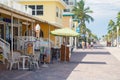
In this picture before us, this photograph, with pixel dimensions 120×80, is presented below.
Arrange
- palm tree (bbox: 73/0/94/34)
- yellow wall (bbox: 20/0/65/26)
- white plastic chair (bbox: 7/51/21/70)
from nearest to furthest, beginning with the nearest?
white plastic chair (bbox: 7/51/21/70) → yellow wall (bbox: 20/0/65/26) → palm tree (bbox: 73/0/94/34)

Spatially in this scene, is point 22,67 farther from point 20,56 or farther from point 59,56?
point 59,56

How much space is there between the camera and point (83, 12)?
251 ft

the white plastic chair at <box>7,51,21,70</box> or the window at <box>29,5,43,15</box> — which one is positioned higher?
the window at <box>29,5,43,15</box>

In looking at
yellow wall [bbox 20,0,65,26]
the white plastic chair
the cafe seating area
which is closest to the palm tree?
yellow wall [bbox 20,0,65,26]

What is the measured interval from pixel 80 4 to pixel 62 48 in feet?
178

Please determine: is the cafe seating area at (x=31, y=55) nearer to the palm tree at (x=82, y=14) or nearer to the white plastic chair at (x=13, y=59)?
the white plastic chair at (x=13, y=59)

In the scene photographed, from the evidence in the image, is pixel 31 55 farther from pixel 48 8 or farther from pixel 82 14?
pixel 82 14

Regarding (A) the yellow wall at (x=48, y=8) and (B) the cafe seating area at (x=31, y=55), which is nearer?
(B) the cafe seating area at (x=31, y=55)

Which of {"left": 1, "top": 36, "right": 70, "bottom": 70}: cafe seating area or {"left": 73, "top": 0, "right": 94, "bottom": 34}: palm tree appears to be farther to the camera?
{"left": 73, "top": 0, "right": 94, "bottom": 34}: palm tree

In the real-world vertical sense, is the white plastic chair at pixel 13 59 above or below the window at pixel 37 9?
below

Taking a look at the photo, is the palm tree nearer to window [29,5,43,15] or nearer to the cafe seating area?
window [29,5,43,15]

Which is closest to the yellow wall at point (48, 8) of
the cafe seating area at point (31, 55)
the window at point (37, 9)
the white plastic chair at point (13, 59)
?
the window at point (37, 9)

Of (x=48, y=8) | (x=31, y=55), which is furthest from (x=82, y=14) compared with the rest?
(x=31, y=55)

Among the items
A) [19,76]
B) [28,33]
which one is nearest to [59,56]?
[28,33]
